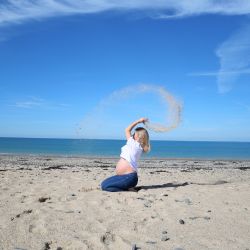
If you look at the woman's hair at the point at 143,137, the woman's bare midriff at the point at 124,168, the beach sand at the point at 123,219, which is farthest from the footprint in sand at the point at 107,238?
the woman's hair at the point at 143,137

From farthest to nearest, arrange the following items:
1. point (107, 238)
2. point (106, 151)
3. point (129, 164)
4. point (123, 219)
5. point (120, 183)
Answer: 1. point (106, 151)
2. point (129, 164)
3. point (120, 183)
4. point (123, 219)
5. point (107, 238)

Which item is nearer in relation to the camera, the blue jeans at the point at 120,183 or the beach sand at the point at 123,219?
the beach sand at the point at 123,219

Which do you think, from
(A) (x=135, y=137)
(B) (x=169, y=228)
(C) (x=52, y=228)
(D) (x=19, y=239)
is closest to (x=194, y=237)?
(B) (x=169, y=228)

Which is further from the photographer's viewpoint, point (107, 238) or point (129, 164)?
point (129, 164)

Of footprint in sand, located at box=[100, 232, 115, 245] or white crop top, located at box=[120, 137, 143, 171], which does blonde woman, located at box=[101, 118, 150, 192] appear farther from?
footprint in sand, located at box=[100, 232, 115, 245]

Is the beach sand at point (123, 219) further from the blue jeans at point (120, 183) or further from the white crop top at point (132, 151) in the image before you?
the white crop top at point (132, 151)

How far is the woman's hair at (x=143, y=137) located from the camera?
974cm

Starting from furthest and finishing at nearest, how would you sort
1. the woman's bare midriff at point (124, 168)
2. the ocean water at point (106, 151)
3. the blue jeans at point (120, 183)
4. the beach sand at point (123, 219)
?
the ocean water at point (106, 151) < the woman's bare midriff at point (124, 168) < the blue jeans at point (120, 183) < the beach sand at point (123, 219)

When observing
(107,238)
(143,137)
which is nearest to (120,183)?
(143,137)

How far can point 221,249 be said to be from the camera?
524 cm

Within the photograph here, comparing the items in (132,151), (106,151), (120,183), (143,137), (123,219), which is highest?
(143,137)

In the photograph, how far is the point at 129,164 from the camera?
9812 millimetres

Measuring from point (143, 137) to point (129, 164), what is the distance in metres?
0.80

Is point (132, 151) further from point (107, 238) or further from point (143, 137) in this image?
point (107, 238)
